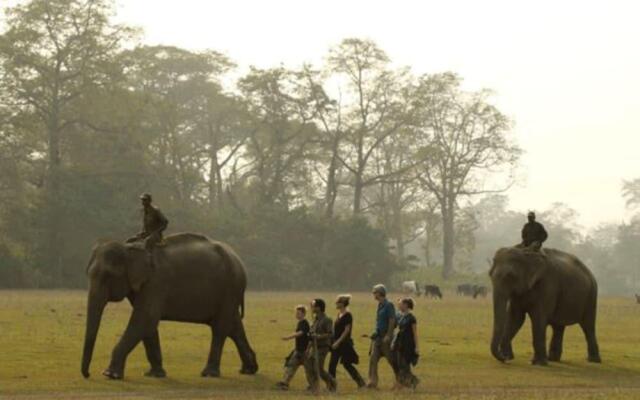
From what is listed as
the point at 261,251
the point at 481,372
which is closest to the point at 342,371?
the point at 481,372

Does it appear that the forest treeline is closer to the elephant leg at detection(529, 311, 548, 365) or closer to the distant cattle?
the distant cattle

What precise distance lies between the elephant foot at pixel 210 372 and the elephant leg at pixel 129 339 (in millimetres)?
1316

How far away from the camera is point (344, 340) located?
21547 millimetres

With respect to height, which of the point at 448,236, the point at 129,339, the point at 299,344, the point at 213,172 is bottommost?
the point at 129,339

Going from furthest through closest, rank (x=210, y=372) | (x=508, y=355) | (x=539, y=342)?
1. (x=508, y=355)
2. (x=539, y=342)
3. (x=210, y=372)

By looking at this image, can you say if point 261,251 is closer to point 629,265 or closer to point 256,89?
point 256,89

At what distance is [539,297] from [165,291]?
9.51m

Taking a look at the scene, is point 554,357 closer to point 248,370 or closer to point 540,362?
point 540,362

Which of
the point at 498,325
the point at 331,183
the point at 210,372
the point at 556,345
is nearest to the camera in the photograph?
the point at 210,372

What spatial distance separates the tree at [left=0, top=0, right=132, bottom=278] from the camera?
258 feet

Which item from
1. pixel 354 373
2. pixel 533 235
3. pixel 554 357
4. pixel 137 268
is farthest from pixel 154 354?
pixel 554 357

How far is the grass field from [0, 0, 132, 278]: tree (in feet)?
115

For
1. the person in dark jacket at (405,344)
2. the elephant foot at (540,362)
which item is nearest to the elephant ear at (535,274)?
the elephant foot at (540,362)

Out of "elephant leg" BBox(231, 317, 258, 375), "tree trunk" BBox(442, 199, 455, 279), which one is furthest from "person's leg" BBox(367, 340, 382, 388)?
"tree trunk" BBox(442, 199, 455, 279)
